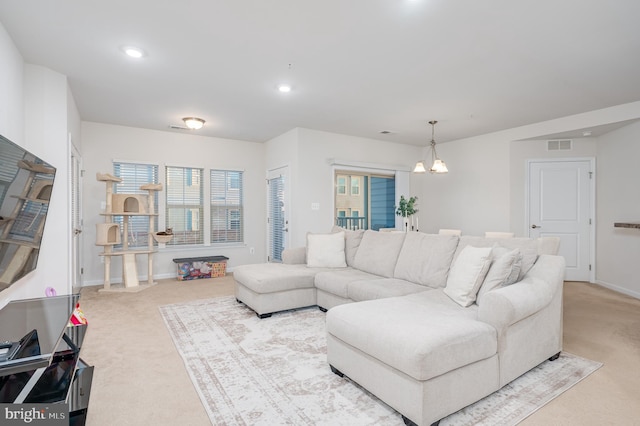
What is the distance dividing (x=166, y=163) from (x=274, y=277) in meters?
3.54

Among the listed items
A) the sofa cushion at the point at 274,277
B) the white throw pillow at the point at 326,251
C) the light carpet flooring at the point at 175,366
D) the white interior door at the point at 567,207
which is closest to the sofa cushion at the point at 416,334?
the light carpet flooring at the point at 175,366

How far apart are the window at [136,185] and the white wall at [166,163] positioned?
112 mm

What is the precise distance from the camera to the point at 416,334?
1.80 m

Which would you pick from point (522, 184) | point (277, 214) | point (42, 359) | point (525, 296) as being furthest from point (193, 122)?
point (522, 184)

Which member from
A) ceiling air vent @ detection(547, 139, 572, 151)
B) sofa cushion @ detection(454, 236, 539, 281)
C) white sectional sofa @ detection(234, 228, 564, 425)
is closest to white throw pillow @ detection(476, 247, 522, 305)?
white sectional sofa @ detection(234, 228, 564, 425)

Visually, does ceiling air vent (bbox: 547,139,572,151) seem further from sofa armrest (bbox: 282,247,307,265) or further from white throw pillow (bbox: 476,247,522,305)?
sofa armrest (bbox: 282,247,307,265)

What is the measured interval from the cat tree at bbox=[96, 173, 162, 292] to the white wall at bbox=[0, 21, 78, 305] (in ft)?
4.71

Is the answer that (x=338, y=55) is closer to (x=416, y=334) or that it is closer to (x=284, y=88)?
(x=284, y=88)

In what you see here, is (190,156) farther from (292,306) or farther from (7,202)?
(7,202)

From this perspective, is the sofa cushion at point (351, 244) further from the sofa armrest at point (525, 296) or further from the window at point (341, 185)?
the window at point (341, 185)

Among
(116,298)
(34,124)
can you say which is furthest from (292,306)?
(34,124)

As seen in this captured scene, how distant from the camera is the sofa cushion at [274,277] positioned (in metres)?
3.52

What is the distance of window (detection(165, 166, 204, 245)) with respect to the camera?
19.7ft

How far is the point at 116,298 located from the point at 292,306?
2.51 metres
